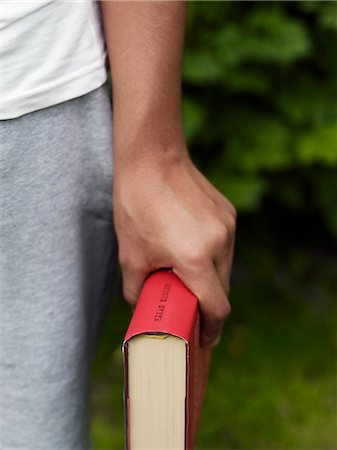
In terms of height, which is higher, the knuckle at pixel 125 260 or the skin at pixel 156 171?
the skin at pixel 156 171

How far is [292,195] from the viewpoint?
2967 mm

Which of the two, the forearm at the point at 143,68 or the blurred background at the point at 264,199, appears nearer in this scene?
the forearm at the point at 143,68

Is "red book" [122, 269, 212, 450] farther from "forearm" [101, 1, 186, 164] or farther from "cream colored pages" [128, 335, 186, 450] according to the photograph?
"forearm" [101, 1, 186, 164]

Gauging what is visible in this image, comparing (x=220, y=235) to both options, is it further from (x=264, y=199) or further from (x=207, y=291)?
(x=264, y=199)

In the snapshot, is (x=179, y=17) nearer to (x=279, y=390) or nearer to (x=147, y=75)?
(x=147, y=75)

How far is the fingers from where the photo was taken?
37.2 inches

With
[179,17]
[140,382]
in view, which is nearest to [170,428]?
[140,382]

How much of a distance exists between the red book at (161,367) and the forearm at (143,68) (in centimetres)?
17

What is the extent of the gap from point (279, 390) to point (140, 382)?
183 cm

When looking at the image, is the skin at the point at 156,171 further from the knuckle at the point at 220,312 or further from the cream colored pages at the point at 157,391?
the cream colored pages at the point at 157,391

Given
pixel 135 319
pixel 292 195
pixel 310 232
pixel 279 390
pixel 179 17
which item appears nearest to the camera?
pixel 135 319

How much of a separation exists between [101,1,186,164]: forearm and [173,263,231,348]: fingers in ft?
0.48

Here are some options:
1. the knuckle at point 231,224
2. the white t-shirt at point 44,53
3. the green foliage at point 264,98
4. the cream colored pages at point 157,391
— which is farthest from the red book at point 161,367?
the green foliage at point 264,98

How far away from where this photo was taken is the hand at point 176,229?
3.11 ft
